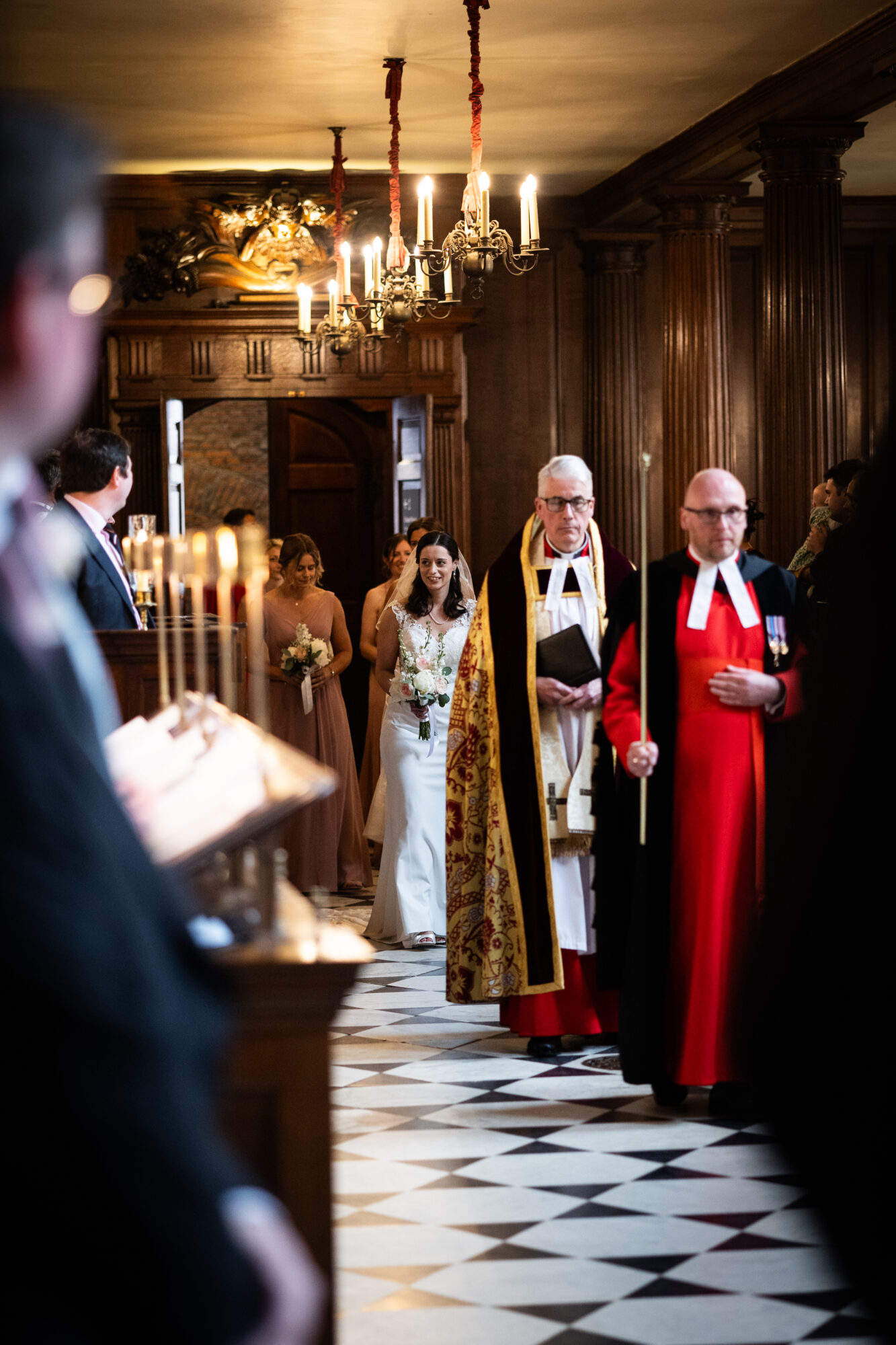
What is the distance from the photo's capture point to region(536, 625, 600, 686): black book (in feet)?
20.1

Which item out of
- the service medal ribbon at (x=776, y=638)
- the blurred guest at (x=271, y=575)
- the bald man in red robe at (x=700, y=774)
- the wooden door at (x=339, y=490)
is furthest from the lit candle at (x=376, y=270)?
the wooden door at (x=339, y=490)

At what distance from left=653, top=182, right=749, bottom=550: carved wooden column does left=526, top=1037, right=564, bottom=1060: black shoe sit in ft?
24.0

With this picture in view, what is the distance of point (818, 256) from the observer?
35.1 feet

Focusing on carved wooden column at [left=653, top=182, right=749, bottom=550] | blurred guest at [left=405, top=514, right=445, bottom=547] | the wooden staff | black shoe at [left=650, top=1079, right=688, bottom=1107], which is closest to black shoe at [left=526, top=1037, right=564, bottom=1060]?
black shoe at [left=650, top=1079, right=688, bottom=1107]

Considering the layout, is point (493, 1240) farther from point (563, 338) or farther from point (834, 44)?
point (563, 338)

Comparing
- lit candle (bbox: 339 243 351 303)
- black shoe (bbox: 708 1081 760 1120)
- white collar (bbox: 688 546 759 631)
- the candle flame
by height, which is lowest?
black shoe (bbox: 708 1081 760 1120)

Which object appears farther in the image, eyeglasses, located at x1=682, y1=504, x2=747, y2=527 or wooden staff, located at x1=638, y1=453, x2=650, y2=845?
eyeglasses, located at x1=682, y1=504, x2=747, y2=527

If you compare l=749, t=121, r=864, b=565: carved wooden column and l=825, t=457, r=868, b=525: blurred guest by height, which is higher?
l=749, t=121, r=864, b=565: carved wooden column

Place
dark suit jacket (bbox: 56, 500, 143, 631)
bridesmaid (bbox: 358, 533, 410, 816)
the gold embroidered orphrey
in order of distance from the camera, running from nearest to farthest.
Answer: dark suit jacket (bbox: 56, 500, 143, 631) → the gold embroidered orphrey → bridesmaid (bbox: 358, 533, 410, 816)

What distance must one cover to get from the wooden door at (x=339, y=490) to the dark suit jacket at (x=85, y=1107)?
13.4 meters

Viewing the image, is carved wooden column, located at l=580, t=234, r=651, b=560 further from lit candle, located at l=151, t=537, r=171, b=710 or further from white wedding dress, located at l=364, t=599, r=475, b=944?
lit candle, located at l=151, t=537, r=171, b=710

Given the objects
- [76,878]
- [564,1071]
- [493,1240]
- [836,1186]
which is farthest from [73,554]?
[564,1071]

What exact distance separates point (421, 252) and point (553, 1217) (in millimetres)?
4934

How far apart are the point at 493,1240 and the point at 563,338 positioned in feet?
37.9
